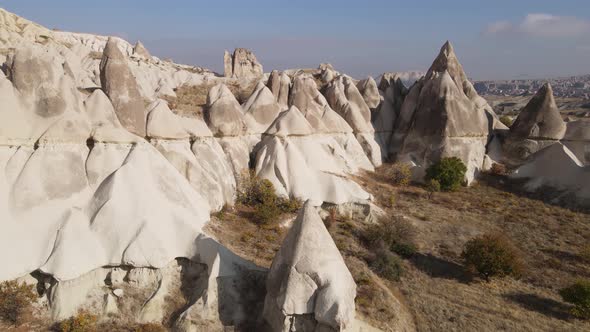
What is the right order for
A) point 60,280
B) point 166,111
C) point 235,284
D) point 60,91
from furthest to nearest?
1. point 166,111
2. point 60,91
3. point 235,284
4. point 60,280

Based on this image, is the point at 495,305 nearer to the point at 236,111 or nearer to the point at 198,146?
the point at 198,146

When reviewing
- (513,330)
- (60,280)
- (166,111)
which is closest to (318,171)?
(166,111)

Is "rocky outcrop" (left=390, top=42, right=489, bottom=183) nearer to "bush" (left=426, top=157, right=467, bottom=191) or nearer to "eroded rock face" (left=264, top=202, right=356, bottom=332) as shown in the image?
"bush" (left=426, top=157, right=467, bottom=191)

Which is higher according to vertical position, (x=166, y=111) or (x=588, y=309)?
(x=166, y=111)

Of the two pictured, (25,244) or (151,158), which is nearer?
(25,244)

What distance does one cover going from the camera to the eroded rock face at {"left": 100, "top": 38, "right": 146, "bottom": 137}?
18406mm

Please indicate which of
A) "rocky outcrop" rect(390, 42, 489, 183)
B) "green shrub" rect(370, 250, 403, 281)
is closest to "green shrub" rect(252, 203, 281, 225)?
"green shrub" rect(370, 250, 403, 281)

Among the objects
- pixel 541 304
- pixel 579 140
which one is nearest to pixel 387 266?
pixel 541 304

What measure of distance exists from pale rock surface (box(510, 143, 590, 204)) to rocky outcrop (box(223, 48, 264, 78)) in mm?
54222

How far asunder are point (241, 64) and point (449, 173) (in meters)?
55.2

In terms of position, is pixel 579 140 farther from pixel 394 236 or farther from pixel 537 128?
pixel 394 236

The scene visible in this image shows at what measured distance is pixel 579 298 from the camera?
46.0 feet

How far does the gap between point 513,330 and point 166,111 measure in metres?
17.4

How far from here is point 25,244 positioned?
13.0 meters
